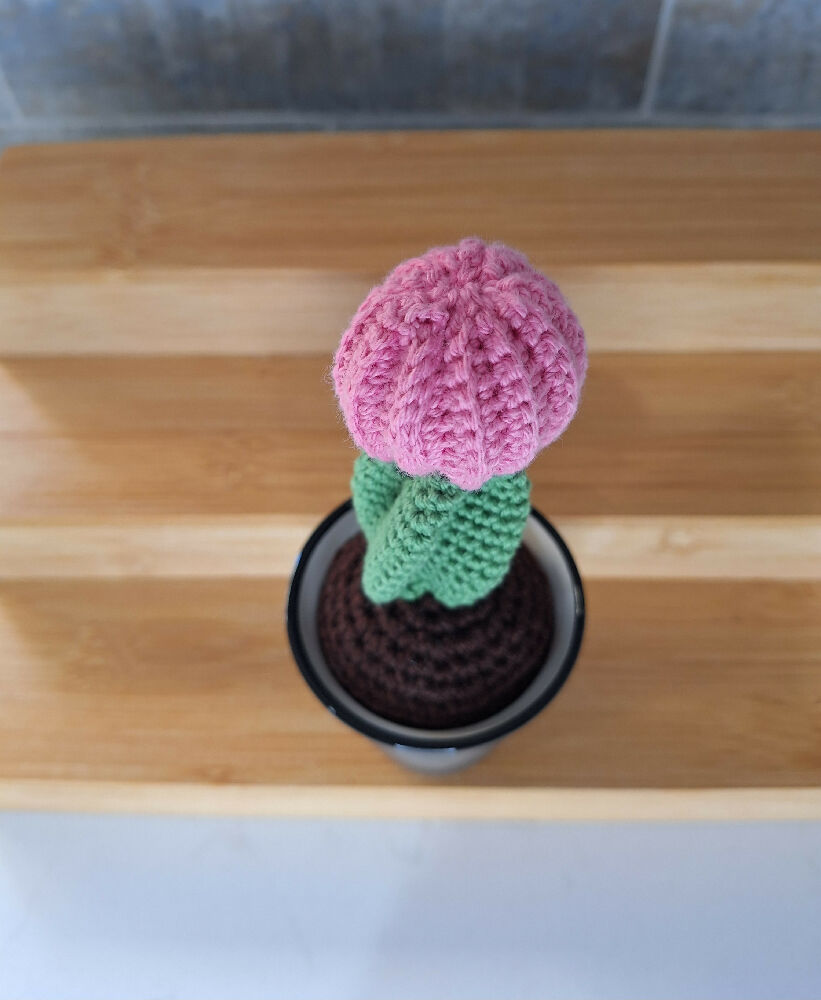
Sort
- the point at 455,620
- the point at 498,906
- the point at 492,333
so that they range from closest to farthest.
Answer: the point at 492,333
the point at 455,620
the point at 498,906

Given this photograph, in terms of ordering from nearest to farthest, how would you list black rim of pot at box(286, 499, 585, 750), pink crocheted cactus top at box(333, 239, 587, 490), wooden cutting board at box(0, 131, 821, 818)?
pink crocheted cactus top at box(333, 239, 587, 490), black rim of pot at box(286, 499, 585, 750), wooden cutting board at box(0, 131, 821, 818)

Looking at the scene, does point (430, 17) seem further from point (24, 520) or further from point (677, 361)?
point (24, 520)

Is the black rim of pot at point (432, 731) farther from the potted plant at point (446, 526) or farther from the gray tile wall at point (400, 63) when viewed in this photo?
the gray tile wall at point (400, 63)

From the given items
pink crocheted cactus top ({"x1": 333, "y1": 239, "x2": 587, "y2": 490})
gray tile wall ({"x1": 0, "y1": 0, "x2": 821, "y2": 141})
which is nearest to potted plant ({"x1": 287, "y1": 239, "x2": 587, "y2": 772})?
pink crocheted cactus top ({"x1": 333, "y1": 239, "x2": 587, "y2": 490})

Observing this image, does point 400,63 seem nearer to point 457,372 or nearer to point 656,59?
point 656,59

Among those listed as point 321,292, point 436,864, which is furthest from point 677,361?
point 436,864

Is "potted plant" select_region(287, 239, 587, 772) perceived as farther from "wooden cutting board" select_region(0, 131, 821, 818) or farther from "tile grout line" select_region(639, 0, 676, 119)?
"tile grout line" select_region(639, 0, 676, 119)
